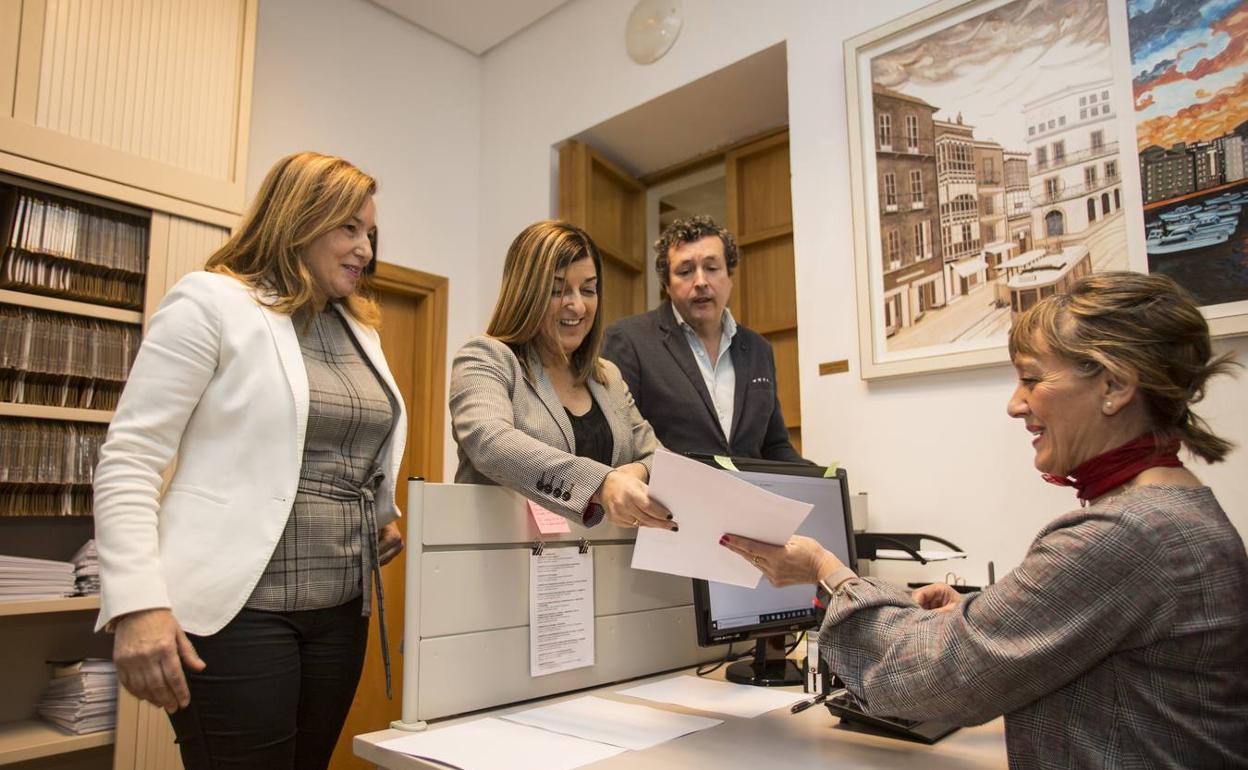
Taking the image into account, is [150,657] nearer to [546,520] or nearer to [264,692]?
[264,692]

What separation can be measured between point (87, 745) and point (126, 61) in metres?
1.82

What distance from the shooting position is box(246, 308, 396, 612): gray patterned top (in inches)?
46.1

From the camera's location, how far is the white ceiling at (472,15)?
3.49 m

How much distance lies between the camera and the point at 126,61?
2207mm

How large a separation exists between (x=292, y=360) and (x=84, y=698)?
1.40 metres

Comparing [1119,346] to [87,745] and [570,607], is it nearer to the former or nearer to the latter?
[570,607]

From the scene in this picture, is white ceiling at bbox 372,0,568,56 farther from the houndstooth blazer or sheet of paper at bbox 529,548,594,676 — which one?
sheet of paper at bbox 529,548,594,676

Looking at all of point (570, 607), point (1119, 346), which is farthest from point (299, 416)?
point (1119, 346)

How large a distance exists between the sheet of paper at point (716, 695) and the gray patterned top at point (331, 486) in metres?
0.53

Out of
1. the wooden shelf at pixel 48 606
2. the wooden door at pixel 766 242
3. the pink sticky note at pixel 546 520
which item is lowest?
the wooden shelf at pixel 48 606

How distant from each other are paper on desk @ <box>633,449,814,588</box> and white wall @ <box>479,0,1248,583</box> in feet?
4.29

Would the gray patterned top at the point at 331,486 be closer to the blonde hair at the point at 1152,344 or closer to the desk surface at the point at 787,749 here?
the desk surface at the point at 787,749

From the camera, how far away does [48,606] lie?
6.37ft

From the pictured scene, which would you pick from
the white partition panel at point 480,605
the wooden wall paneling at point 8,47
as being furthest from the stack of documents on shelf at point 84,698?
the wooden wall paneling at point 8,47
